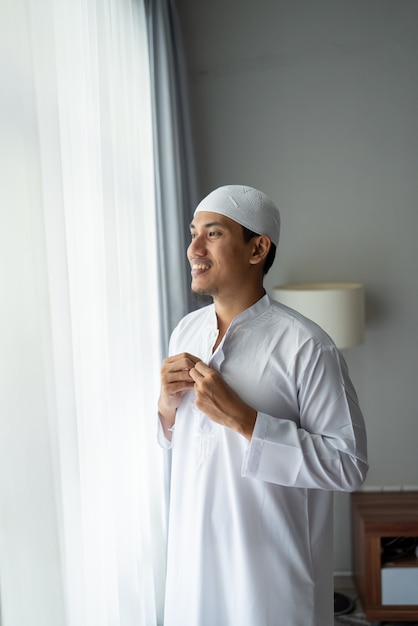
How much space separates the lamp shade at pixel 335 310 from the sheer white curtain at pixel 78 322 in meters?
0.70

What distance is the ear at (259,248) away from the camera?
1499 millimetres

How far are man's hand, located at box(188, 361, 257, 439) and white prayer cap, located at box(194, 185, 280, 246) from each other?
388 mm

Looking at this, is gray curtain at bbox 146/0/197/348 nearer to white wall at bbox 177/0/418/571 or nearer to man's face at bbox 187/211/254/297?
white wall at bbox 177/0/418/571

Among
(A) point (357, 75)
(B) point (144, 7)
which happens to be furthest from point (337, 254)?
(B) point (144, 7)

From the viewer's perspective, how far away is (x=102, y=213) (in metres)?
1.75

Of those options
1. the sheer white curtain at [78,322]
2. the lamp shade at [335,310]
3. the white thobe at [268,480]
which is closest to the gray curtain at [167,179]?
the sheer white curtain at [78,322]

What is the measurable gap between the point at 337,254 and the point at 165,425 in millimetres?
1696

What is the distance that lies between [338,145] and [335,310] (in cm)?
94

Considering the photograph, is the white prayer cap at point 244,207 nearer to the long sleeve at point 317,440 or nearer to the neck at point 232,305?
the neck at point 232,305

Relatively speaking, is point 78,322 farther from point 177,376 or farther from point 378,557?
point 378,557

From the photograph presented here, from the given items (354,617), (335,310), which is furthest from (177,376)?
(354,617)

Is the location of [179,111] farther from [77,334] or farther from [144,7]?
[77,334]

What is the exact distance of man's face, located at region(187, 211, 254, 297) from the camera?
1456mm

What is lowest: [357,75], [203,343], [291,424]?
[291,424]
